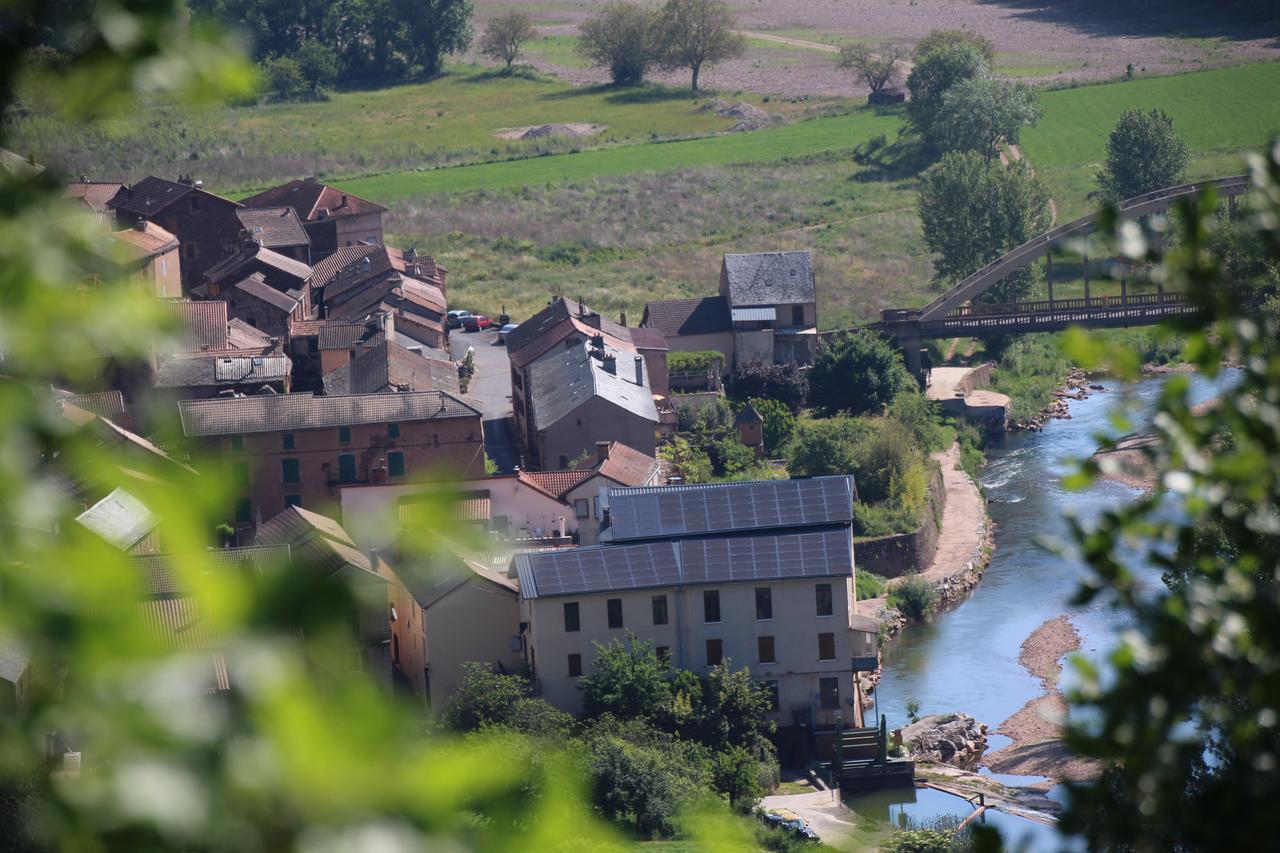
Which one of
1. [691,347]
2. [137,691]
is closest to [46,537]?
[137,691]

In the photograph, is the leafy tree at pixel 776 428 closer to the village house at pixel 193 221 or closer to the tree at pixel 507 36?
the village house at pixel 193 221

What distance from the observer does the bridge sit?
4844 centimetres

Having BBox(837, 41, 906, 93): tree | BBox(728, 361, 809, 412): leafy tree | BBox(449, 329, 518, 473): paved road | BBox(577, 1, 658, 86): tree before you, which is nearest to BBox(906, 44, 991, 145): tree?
BBox(837, 41, 906, 93): tree

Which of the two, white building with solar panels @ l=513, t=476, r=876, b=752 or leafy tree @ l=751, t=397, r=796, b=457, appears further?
leafy tree @ l=751, t=397, r=796, b=457

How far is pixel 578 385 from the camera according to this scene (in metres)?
36.2

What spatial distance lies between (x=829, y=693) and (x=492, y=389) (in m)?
19.2

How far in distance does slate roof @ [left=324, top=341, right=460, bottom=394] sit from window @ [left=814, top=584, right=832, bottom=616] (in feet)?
42.8

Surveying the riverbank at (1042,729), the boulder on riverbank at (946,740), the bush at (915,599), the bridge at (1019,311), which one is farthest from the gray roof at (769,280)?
the boulder on riverbank at (946,740)

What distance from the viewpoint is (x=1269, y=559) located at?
311cm

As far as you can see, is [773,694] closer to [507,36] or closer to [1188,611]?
[1188,611]

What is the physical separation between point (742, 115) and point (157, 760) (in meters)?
88.9

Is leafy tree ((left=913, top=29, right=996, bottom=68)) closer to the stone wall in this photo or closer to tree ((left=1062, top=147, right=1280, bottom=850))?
the stone wall

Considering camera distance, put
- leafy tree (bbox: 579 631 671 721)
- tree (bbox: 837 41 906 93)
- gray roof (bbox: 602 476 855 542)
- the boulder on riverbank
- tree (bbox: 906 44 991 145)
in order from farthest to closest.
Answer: tree (bbox: 837 41 906 93), tree (bbox: 906 44 991 145), gray roof (bbox: 602 476 855 542), the boulder on riverbank, leafy tree (bbox: 579 631 671 721)

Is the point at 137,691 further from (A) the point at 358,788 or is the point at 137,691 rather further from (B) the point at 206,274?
(B) the point at 206,274
